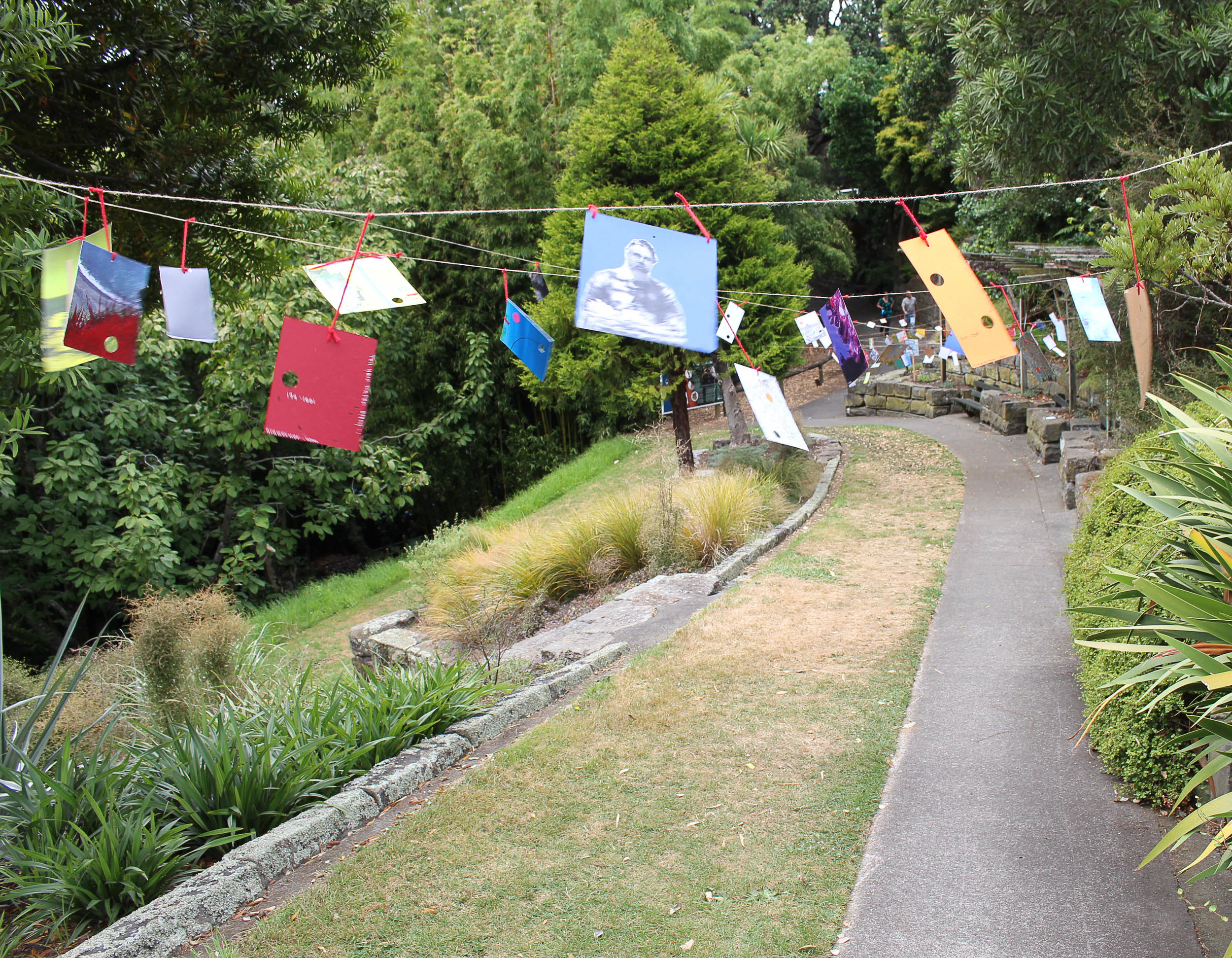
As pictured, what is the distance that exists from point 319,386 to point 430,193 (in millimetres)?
14592

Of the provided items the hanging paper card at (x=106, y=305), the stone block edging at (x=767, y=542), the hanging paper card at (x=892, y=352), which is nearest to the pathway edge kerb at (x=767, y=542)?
the stone block edging at (x=767, y=542)

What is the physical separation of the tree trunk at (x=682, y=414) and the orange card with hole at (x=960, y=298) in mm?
6799

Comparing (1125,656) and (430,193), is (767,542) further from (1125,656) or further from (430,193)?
(430,193)

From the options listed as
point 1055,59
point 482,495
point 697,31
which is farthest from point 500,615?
point 697,31

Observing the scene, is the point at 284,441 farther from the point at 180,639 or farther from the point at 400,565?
the point at 180,639

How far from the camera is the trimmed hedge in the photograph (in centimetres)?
387

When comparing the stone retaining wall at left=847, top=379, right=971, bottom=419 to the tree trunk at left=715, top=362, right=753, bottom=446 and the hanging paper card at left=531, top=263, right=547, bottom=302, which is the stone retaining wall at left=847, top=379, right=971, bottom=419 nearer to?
the tree trunk at left=715, top=362, right=753, bottom=446

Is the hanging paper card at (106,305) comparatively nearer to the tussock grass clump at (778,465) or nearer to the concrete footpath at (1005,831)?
the concrete footpath at (1005,831)

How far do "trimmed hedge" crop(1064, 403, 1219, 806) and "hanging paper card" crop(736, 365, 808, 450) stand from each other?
4185 millimetres

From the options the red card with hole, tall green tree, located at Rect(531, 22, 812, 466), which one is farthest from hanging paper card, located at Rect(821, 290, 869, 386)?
the red card with hole

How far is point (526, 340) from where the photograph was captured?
9.16 m

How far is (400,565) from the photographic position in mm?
13633

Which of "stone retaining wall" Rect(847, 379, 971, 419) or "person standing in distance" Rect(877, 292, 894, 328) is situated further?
"person standing in distance" Rect(877, 292, 894, 328)

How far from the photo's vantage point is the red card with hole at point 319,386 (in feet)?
17.5
